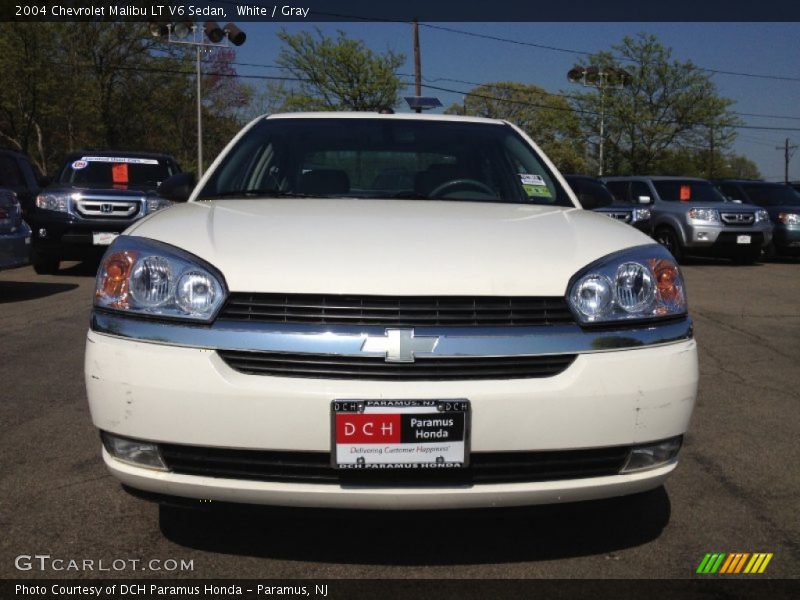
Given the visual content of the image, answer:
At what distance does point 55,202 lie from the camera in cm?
1219

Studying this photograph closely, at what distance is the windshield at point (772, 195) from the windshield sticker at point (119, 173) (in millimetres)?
12911

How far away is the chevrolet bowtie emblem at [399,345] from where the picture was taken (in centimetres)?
238

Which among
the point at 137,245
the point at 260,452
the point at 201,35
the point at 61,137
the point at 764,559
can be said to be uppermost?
the point at 201,35

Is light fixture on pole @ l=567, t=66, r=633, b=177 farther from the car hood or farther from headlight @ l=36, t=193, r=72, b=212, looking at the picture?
the car hood

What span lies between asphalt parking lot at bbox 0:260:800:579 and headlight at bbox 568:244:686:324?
1.84 ft

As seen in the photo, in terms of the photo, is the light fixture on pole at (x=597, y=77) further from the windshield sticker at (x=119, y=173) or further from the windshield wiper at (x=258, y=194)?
the windshield wiper at (x=258, y=194)

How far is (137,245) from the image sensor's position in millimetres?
2746

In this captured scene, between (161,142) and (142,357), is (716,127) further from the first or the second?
(142,357)

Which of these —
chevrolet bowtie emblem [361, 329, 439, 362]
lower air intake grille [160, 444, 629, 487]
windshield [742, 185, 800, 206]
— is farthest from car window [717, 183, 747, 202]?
chevrolet bowtie emblem [361, 329, 439, 362]

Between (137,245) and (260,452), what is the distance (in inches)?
30.5

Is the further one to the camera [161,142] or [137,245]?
[161,142]

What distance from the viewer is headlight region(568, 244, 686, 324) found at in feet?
8.49

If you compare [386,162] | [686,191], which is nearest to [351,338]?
[386,162]
